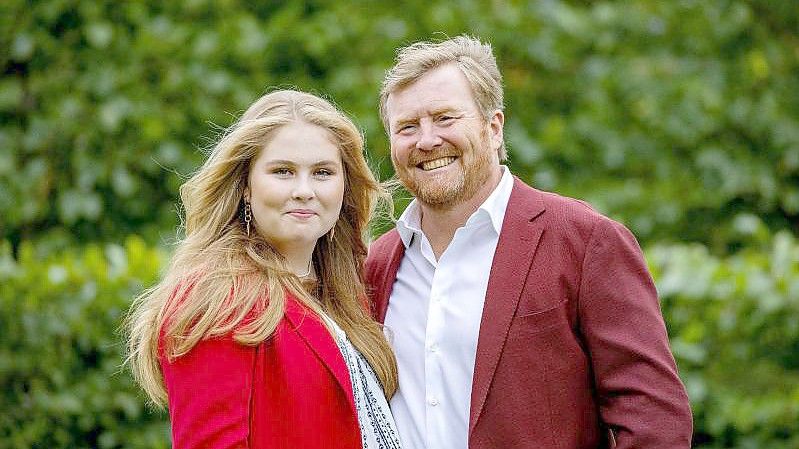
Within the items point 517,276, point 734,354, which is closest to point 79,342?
point 517,276

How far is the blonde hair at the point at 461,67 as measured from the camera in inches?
120

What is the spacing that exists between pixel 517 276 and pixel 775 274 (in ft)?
7.24

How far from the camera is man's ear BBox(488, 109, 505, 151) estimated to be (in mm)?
3127

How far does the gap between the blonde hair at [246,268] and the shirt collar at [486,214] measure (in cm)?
11

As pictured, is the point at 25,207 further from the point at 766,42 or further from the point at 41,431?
the point at 766,42

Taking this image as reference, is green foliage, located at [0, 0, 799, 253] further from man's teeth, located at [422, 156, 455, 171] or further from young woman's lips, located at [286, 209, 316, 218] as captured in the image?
young woman's lips, located at [286, 209, 316, 218]

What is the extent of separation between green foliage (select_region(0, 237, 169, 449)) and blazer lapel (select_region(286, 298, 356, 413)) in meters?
1.85

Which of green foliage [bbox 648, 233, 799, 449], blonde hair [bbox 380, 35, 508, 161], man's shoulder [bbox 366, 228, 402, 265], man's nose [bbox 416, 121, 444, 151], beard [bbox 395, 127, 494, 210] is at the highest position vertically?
blonde hair [bbox 380, 35, 508, 161]

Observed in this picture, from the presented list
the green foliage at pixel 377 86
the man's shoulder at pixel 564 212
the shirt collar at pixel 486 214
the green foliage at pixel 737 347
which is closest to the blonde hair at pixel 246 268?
the shirt collar at pixel 486 214

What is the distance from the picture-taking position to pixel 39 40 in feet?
18.5

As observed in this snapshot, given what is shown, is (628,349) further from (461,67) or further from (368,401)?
(461,67)

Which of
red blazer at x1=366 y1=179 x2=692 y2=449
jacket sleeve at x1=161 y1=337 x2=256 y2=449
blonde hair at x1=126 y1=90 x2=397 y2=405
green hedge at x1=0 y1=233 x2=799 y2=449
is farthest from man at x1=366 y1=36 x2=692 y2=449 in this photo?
green hedge at x1=0 y1=233 x2=799 y2=449

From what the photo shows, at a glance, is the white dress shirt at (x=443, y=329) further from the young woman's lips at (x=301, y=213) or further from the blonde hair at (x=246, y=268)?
the young woman's lips at (x=301, y=213)

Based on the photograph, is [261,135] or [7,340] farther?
[7,340]
